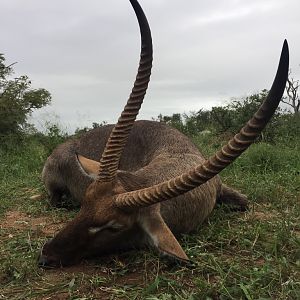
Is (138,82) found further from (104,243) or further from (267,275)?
(267,275)

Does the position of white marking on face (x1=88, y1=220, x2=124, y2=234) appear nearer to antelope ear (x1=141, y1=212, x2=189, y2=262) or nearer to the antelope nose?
antelope ear (x1=141, y1=212, x2=189, y2=262)

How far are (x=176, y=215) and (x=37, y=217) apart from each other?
195cm

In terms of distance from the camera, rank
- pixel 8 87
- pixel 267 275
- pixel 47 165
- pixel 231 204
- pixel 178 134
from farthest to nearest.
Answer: pixel 8 87 < pixel 47 165 < pixel 178 134 < pixel 231 204 < pixel 267 275

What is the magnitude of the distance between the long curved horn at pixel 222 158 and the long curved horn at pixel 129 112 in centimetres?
25

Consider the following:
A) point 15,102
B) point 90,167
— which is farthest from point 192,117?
point 90,167

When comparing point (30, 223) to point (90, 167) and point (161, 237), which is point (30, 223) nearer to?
point (90, 167)

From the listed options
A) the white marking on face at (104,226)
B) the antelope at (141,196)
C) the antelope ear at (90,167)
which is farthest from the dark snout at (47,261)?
the antelope ear at (90,167)

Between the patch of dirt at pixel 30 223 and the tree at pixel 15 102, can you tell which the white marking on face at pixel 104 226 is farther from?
the tree at pixel 15 102

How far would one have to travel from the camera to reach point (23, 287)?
3.45m

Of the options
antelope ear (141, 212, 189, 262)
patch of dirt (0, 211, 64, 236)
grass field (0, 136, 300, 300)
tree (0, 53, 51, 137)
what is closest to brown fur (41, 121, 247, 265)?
antelope ear (141, 212, 189, 262)

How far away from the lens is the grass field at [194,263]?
3.16 m

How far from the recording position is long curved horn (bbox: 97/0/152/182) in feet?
11.6

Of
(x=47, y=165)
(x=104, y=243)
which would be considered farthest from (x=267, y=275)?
(x=47, y=165)

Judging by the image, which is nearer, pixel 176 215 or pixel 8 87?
pixel 176 215
